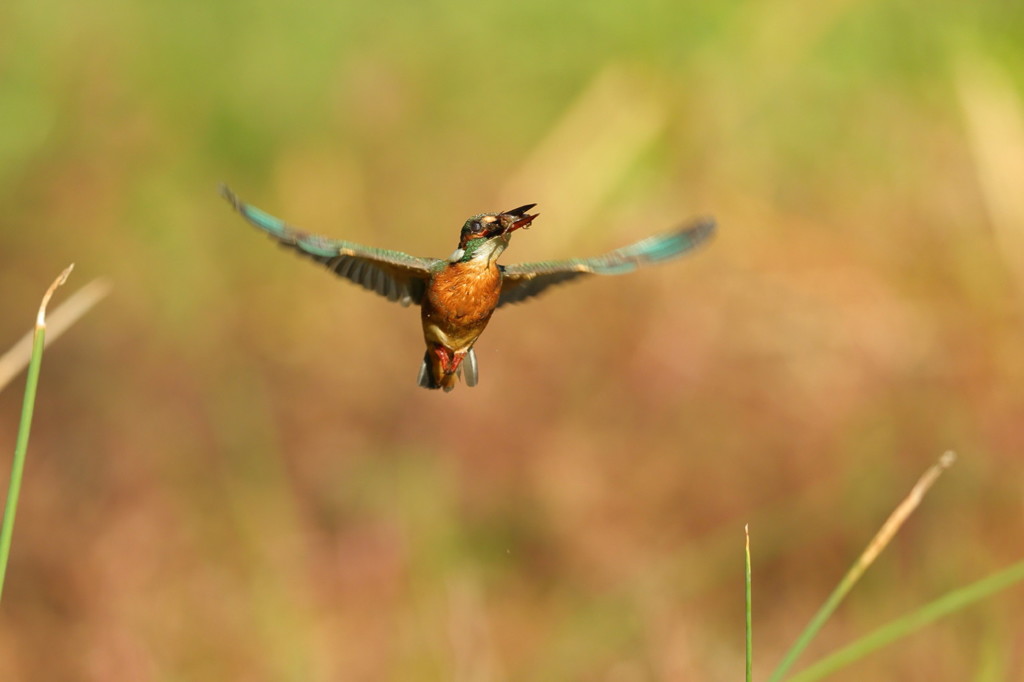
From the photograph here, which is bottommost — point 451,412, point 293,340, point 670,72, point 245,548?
point 245,548

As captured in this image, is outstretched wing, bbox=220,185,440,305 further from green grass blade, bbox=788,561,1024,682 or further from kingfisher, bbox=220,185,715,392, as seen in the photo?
green grass blade, bbox=788,561,1024,682

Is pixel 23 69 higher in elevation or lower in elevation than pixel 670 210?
higher

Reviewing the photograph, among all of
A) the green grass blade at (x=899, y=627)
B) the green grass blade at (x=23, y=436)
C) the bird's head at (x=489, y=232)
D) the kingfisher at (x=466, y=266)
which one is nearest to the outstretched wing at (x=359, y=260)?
the kingfisher at (x=466, y=266)

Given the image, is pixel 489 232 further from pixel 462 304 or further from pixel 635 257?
pixel 635 257

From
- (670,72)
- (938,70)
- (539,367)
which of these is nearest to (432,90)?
(670,72)

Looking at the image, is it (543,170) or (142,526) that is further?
(543,170)

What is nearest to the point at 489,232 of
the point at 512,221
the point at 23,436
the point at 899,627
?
the point at 512,221

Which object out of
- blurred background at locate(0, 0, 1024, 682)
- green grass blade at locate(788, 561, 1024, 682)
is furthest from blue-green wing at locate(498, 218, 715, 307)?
blurred background at locate(0, 0, 1024, 682)

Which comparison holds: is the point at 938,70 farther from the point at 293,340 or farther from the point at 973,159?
the point at 293,340
